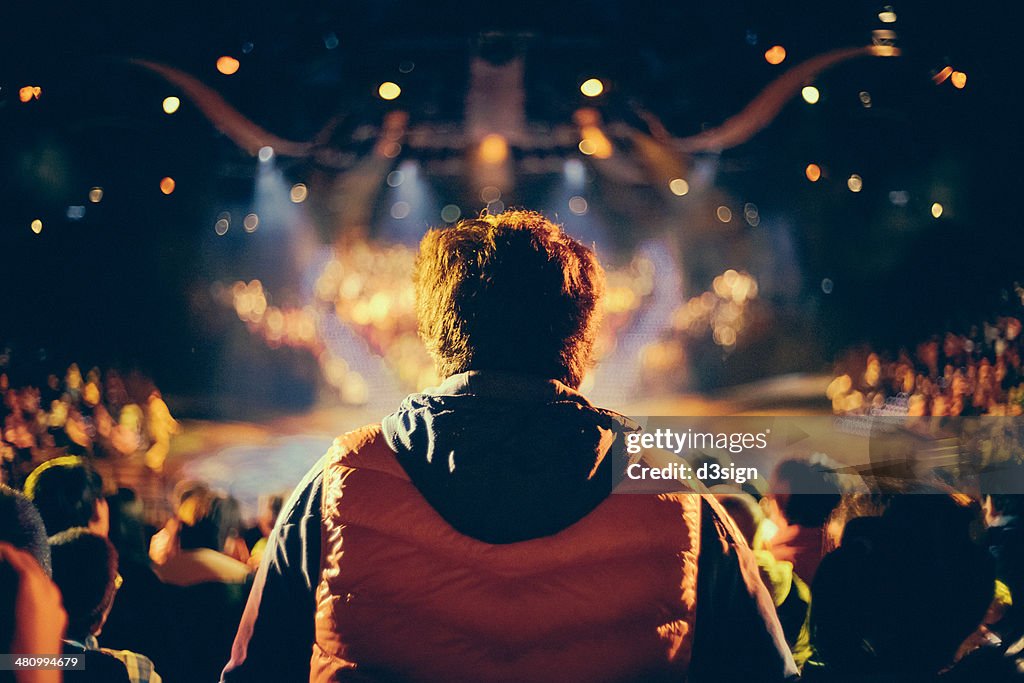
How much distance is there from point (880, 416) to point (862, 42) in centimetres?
298

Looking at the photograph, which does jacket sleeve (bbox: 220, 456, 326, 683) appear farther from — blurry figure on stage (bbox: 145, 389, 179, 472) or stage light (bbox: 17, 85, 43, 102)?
blurry figure on stage (bbox: 145, 389, 179, 472)

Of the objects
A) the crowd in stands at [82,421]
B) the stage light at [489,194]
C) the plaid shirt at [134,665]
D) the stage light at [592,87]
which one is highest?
the stage light at [489,194]

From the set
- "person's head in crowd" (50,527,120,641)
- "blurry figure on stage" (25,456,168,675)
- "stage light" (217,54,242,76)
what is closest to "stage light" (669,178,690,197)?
"stage light" (217,54,242,76)

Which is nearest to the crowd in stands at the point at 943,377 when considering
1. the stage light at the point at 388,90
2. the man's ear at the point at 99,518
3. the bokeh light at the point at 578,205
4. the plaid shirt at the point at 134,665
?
the bokeh light at the point at 578,205

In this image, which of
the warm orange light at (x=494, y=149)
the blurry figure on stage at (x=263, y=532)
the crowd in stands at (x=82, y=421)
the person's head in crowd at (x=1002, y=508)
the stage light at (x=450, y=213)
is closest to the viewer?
the blurry figure on stage at (x=263, y=532)

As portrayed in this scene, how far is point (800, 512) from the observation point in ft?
6.90

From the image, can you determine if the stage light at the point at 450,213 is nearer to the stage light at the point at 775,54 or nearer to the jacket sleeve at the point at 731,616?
the stage light at the point at 775,54

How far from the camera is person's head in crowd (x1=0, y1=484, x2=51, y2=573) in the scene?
1.38 metres

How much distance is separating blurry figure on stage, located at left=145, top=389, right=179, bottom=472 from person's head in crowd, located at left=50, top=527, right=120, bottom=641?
114 inches

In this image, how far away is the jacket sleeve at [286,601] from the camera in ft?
2.45

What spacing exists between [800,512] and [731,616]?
1502 mm

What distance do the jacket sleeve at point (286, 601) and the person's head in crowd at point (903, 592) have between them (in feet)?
4.26

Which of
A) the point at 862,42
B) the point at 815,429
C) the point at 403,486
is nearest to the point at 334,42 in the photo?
the point at 862,42

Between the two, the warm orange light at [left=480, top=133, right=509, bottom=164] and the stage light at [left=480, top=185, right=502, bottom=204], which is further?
the stage light at [left=480, top=185, right=502, bottom=204]
